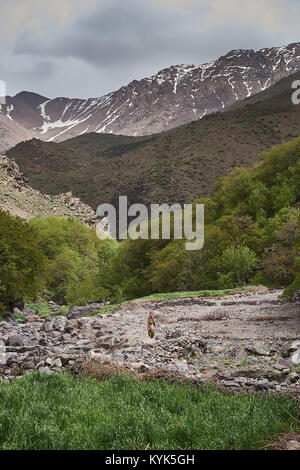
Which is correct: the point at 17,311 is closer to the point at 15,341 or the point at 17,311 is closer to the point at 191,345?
the point at 15,341

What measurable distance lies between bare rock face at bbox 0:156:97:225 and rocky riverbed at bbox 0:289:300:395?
229ft

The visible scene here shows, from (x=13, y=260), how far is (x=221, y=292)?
14489mm

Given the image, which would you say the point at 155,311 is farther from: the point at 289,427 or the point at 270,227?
the point at 289,427

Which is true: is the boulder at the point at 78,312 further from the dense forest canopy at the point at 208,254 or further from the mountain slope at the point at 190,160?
the mountain slope at the point at 190,160

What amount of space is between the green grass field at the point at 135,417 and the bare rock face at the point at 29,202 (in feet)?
269

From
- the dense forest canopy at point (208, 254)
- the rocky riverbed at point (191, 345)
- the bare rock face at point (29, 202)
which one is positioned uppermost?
the bare rock face at point (29, 202)

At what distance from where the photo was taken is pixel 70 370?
991 centimetres

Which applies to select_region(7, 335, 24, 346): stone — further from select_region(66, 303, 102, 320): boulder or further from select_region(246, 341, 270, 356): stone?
select_region(66, 303, 102, 320): boulder

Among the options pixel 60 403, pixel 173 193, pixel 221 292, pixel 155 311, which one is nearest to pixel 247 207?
pixel 221 292

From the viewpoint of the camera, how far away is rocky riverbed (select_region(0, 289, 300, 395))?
8.86m

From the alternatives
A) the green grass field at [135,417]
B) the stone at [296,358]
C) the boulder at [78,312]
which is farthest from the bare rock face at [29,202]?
the green grass field at [135,417]

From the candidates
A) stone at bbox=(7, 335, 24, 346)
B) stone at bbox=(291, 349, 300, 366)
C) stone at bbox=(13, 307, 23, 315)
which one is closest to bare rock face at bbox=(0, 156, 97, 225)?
stone at bbox=(13, 307, 23, 315)

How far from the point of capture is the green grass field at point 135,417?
4957mm

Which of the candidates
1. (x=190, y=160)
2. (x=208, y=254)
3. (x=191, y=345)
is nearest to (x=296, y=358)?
(x=191, y=345)
